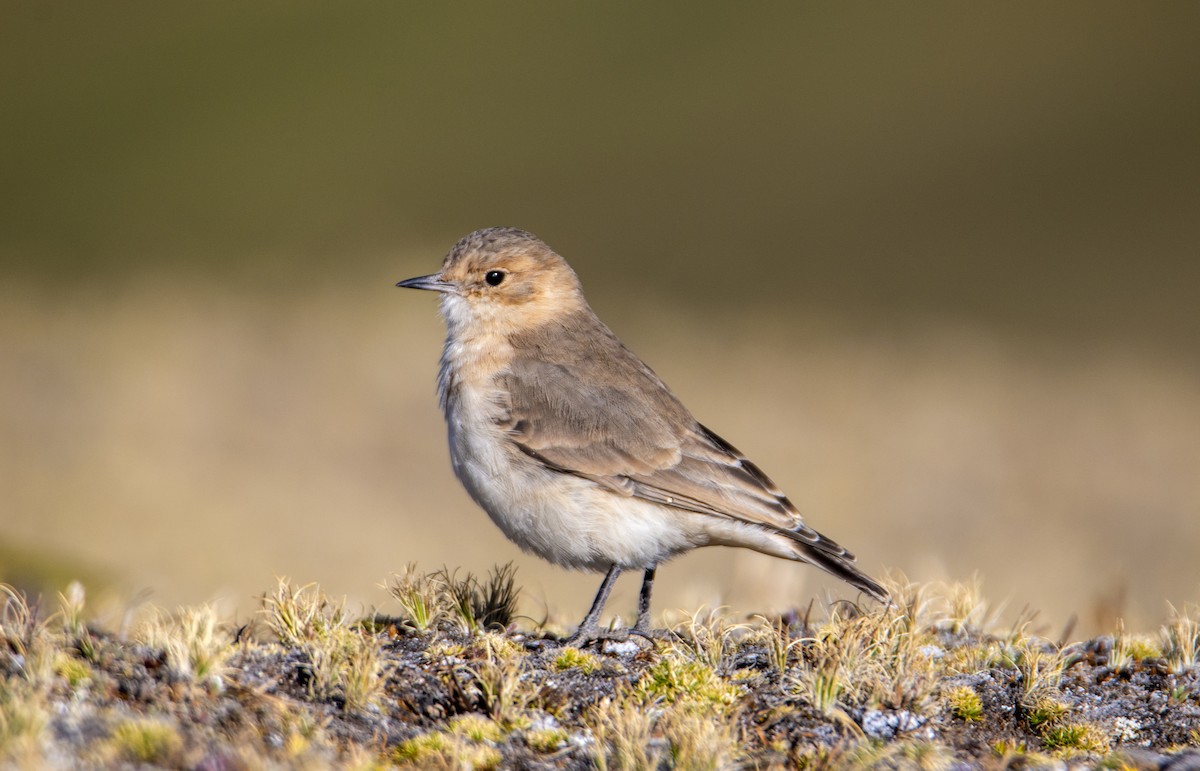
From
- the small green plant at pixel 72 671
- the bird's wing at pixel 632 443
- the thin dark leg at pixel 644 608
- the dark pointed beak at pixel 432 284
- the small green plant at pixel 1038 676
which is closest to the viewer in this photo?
the small green plant at pixel 72 671

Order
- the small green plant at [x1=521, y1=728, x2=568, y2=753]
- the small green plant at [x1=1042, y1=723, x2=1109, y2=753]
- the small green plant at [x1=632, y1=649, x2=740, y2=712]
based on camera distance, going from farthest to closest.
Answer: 1. the small green plant at [x1=1042, y1=723, x2=1109, y2=753]
2. the small green plant at [x1=632, y1=649, x2=740, y2=712]
3. the small green plant at [x1=521, y1=728, x2=568, y2=753]

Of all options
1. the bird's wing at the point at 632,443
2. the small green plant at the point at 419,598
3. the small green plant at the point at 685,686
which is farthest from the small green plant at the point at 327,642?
the bird's wing at the point at 632,443

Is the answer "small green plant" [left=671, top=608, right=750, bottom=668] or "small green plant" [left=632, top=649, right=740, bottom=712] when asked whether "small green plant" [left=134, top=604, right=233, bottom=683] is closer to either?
"small green plant" [left=632, top=649, right=740, bottom=712]

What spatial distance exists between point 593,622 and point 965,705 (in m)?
2.16

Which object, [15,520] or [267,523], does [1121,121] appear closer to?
[267,523]

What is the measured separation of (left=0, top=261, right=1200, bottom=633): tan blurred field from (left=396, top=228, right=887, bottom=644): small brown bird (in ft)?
10.7

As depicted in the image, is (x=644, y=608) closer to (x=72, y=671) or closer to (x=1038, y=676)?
(x=1038, y=676)

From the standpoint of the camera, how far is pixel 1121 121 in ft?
89.6

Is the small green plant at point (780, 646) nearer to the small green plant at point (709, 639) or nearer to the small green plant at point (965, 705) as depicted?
the small green plant at point (709, 639)

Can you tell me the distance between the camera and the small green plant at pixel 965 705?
245 inches

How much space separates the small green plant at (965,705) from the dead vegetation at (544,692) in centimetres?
1

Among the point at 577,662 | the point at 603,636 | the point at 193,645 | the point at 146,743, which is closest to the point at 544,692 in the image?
the point at 577,662

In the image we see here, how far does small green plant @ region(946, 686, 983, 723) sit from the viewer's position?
6.23m

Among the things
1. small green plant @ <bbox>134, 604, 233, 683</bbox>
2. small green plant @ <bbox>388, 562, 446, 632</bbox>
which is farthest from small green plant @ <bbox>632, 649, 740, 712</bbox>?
small green plant @ <bbox>134, 604, 233, 683</bbox>
